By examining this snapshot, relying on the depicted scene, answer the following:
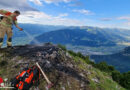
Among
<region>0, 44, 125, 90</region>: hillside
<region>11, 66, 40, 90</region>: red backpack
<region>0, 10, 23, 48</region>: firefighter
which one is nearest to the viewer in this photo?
<region>11, 66, 40, 90</region>: red backpack

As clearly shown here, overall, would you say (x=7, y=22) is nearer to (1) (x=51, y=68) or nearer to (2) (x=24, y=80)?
(1) (x=51, y=68)

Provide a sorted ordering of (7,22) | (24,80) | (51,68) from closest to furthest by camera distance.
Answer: (24,80) < (51,68) < (7,22)

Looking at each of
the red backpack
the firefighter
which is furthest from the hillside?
the firefighter

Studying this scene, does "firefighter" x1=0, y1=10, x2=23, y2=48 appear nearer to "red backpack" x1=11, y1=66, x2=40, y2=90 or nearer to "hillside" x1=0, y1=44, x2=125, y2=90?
"hillside" x1=0, y1=44, x2=125, y2=90

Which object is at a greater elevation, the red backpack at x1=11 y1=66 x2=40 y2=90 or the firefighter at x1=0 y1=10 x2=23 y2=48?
the firefighter at x1=0 y1=10 x2=23 y2=48

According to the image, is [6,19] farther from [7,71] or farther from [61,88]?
[61,88]

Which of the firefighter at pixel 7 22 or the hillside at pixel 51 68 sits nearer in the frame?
the hillside at pixel 51 68

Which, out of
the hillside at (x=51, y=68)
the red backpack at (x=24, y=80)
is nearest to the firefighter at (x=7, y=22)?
the hillside at (x=51, y=68)

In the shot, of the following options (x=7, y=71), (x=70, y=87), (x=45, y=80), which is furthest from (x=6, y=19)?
(x=70, y=87)

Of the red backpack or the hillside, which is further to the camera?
the hillside

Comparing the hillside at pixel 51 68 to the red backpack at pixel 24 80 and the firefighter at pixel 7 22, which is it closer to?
the red backpack at pixel 24 80

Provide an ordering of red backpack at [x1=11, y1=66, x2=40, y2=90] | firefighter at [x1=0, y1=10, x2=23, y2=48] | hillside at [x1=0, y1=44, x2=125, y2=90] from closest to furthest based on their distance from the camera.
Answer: red backpack at [x1=11, y1=66, x2=40, y2=90] < hillside at [x1=0, y1=44, x2=125, y2=90] < firefighter at [x1=0, y1=10, x2=23, y2=48]

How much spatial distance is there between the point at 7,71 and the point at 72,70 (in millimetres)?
6345

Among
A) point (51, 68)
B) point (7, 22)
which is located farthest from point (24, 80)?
point (7, 22)
